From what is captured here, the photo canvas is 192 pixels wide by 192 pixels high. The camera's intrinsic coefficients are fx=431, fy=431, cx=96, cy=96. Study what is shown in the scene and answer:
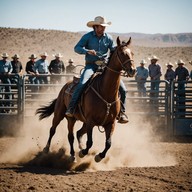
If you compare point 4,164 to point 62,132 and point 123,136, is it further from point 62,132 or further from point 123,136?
point 123,136

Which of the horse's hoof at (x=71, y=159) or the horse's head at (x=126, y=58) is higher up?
the horse's head at (x=126, y=58)

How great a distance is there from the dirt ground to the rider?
38.0 inches

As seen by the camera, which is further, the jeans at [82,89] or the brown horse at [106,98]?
the jeans at [82,89]

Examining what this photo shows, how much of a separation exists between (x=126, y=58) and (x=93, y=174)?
192cm

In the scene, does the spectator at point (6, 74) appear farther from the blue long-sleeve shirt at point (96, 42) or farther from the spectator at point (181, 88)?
the spectator at point (181, 88)

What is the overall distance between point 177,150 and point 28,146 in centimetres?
336

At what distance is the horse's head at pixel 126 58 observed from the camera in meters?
6.66

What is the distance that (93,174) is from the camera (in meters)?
6.88

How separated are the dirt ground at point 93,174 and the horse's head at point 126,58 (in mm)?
1637

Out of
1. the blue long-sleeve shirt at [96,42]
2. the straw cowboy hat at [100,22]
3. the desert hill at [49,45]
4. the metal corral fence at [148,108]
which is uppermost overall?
the desert hill at [49,45]

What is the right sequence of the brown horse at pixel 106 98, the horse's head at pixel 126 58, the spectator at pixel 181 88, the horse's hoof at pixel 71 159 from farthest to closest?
the spectator at pixel 181 88, the horse's hoof at pixel 71 159, the brown horse at pixel 106 98, the horse's head at pixel 126 58

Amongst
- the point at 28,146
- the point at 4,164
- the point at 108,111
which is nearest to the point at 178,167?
the point at 108,111

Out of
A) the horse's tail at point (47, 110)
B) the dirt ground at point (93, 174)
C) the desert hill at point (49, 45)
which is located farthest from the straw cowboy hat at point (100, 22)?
the desert hill at point (49, 45)

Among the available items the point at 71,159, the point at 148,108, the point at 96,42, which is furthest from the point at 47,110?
the point at 148,108
